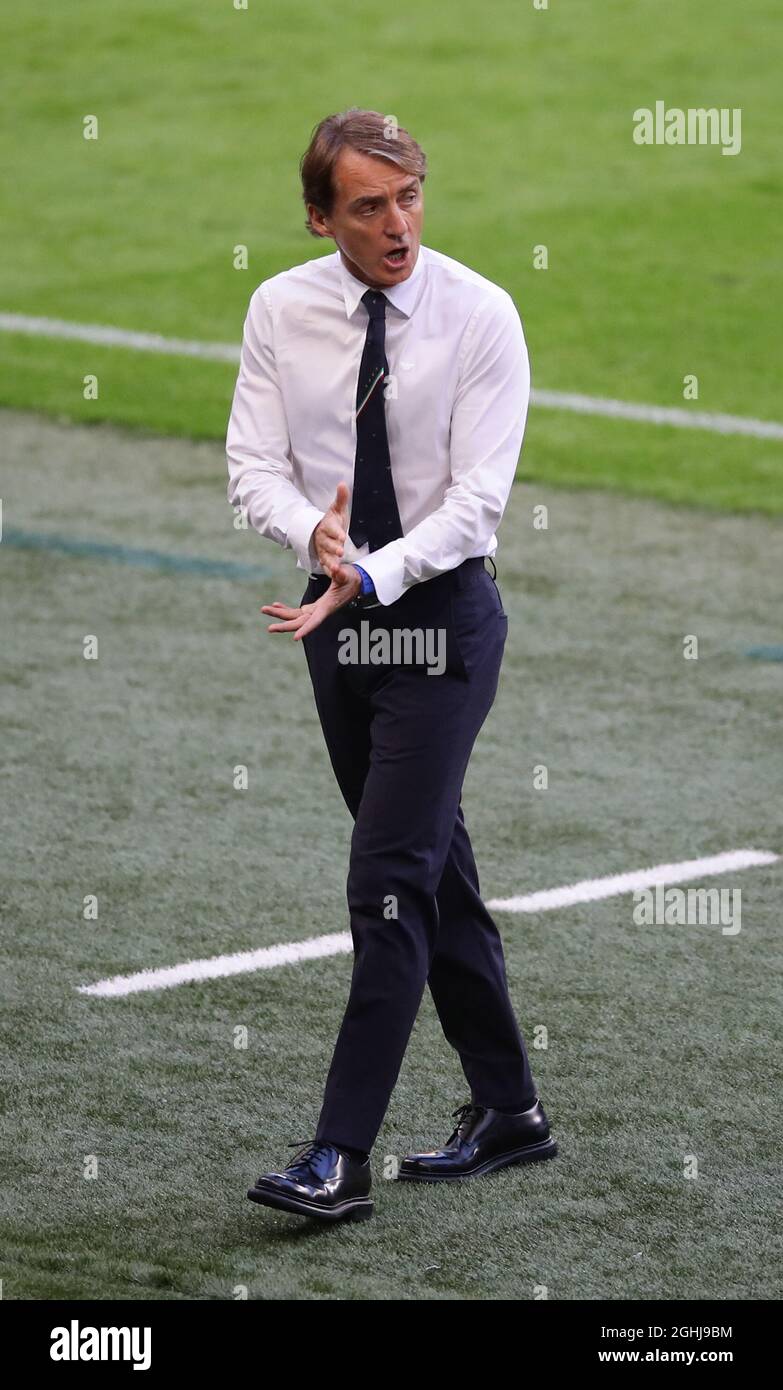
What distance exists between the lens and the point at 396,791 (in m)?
4.41

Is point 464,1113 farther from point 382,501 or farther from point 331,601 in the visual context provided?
point 382,501

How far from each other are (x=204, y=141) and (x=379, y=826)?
18.4m

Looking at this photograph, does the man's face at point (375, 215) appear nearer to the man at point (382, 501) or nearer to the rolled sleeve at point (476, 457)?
the man at point (382, 501)

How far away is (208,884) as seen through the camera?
6691 millimetres

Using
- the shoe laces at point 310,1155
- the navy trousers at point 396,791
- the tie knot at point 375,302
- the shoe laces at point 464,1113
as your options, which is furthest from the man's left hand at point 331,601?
the shoe laces at point 464,1113

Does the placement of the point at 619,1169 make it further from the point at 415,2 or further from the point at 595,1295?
the point at 415,2

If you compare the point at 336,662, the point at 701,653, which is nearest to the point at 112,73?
the point at 701,653

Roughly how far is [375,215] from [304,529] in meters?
0.61

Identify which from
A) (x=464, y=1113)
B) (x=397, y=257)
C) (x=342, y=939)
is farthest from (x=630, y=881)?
(x=397, y=257)

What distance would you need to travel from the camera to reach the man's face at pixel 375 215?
14.1 feet

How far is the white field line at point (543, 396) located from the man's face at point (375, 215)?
34.5 ft

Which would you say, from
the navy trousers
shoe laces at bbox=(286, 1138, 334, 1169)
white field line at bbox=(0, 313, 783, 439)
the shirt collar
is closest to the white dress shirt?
the shirt collar

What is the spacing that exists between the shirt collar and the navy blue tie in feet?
0.05

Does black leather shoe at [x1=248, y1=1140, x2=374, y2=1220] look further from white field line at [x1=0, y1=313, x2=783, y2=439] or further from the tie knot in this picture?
white field line at [x1=0, y1=313, x2=783, y2=439]
